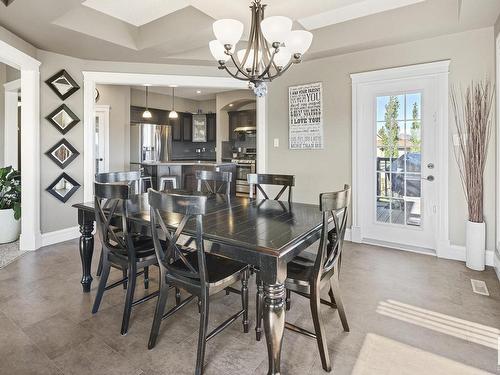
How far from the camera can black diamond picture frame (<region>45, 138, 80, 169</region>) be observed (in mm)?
4082

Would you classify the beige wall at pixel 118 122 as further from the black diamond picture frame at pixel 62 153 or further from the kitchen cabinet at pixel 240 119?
the black diamond picture frame at pixel 62 153

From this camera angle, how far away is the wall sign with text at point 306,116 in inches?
168

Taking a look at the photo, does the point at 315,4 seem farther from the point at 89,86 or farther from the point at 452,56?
the point at 89,86

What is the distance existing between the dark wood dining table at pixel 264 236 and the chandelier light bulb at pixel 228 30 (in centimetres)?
127

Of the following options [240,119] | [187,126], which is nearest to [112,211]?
[240,119]

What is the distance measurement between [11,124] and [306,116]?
16.2 feet

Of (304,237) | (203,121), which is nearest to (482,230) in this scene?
(304,237)

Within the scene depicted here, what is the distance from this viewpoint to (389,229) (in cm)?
393

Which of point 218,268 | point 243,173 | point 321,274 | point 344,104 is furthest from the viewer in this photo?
point 243,173

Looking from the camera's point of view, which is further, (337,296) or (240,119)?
(240,119)

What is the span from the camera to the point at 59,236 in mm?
4160

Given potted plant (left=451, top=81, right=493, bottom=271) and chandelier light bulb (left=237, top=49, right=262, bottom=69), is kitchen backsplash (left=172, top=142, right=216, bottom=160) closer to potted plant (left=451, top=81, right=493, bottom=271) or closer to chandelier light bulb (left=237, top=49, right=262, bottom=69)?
chandelier light bulb (left=237, top=49, right=262, bottom=69)

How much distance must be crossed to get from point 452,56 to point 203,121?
6844 millimetres

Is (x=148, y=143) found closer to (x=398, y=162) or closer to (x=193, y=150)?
(x=193, y=150)
